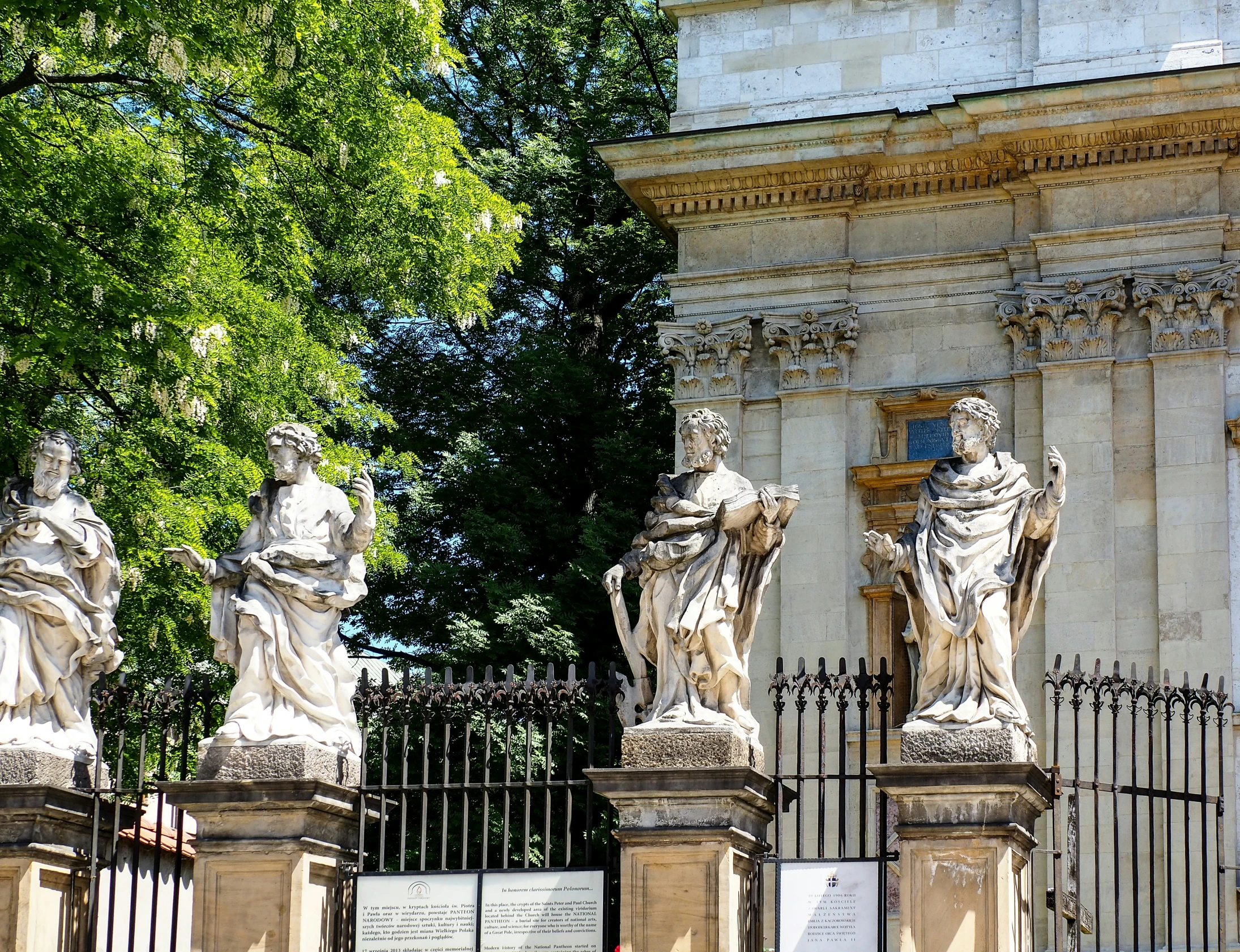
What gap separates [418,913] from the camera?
13.9 meters

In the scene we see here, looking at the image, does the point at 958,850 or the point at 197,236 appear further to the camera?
the point at 197,236

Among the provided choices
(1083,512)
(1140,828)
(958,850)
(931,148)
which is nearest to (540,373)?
(931,148)

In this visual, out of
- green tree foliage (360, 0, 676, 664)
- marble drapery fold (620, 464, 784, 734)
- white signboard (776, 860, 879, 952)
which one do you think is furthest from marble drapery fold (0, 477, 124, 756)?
green tree foliage (360, 0, 676, 664)

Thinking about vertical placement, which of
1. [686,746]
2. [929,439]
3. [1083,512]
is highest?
[929,439]

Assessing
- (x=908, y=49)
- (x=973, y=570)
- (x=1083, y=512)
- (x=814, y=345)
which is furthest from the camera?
(x=908, y=49)

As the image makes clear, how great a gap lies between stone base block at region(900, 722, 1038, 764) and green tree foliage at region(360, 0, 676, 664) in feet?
38.1

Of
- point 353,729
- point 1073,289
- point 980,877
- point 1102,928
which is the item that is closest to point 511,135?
point 1073,289

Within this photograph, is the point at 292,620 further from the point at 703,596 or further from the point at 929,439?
the point at 929,439

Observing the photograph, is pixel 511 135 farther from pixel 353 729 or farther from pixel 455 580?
pixel 353 729

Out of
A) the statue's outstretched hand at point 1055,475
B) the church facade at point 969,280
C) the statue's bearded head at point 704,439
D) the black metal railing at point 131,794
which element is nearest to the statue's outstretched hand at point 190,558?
the black metal railing at point 131,794

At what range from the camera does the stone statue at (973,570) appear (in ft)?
43.6

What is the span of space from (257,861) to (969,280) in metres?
11.1

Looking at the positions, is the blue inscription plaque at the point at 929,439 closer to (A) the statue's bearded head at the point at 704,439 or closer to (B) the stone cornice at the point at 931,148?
(B) the stone cornice at the point at 931,148

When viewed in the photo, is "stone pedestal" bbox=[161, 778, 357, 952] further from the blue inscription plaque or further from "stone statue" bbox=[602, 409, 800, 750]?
the blue inscription plaque
